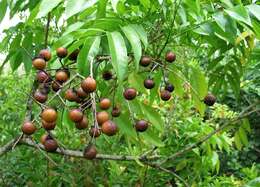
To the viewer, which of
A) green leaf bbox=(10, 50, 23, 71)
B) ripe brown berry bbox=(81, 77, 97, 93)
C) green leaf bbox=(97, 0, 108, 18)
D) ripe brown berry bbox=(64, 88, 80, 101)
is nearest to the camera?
ripe brown berry bbox=(81, 77, 97, 93)

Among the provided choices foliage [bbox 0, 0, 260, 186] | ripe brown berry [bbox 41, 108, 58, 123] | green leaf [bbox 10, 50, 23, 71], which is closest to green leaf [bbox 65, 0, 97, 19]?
foliage [bbox 0, 0, 260, 186]

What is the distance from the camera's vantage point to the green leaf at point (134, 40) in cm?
121

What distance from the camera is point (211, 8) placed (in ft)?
5.03

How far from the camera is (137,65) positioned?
47.5 inches

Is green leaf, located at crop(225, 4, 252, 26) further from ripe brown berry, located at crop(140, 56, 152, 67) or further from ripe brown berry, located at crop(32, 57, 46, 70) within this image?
ripe brown berry, located at crop(32, 57, 46, 70)

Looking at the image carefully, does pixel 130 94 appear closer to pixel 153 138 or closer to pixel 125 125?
pixel 125 125

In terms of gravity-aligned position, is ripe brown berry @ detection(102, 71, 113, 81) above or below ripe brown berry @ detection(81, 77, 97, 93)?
below

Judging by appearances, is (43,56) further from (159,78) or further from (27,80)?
(27,80)

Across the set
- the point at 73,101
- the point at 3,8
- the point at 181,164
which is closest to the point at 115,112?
the point at 73,101

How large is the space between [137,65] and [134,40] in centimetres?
8

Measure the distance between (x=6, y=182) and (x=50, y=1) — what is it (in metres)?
1.74

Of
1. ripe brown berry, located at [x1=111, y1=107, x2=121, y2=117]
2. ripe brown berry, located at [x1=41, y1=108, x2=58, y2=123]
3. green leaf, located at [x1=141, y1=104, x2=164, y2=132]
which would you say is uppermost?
ripe brown berry, located at [x1=41, y1=108, x2=58, y2=123]

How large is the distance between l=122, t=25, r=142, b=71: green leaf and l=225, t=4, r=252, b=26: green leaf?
9.8 inches

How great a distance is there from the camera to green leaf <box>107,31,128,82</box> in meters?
1.15
